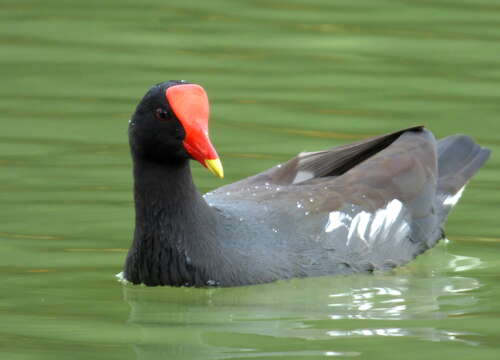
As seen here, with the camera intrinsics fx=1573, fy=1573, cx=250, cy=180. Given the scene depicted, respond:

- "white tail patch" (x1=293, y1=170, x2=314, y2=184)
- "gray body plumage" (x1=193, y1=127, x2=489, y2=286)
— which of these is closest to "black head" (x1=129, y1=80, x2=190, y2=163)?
"gray body plumage" (x1=193, y1=127, x2=489, y2=286)

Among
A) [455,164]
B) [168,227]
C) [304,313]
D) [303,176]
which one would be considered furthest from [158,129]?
[455,164]

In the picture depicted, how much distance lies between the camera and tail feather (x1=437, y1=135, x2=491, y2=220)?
972cm

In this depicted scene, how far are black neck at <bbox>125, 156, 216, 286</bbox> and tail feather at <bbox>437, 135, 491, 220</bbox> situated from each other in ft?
6.39

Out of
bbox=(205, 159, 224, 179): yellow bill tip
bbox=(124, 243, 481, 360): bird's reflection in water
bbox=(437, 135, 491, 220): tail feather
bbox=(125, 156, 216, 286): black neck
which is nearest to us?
bbox=(124, 243, 481, 360): bird's reflection in water

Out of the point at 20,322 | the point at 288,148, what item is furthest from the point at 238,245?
the point at 288,148

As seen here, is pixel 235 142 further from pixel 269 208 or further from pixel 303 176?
pixel 269 208

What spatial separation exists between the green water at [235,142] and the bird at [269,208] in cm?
12

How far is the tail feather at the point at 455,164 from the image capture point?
9719mm

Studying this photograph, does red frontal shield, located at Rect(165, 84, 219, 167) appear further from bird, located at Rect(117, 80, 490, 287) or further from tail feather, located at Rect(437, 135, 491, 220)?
tail feather, located at Rect(437, 135, 491, 220)

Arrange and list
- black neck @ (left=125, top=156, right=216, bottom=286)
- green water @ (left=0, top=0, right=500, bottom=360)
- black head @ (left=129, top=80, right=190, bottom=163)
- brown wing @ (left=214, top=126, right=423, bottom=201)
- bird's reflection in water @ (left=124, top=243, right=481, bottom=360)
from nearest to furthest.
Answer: bird's reflection in water @ (left=124, top=243, right=481, bottom=360) → green water @ (left=0, top=0, right=500, bottom=360) → black head @ (left=129, top=80, right=190, bottom=163) → black neck @ (left=125, top=156, right=216, bottom=286) → brown wing @ (left=214, top=126, right=423, bottom=201)

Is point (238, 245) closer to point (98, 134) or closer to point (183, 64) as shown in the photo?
point (98, 134)

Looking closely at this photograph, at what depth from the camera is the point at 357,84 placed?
12312 mm

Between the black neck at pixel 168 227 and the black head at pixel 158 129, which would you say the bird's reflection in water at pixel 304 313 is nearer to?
the black neck at pixel 168 227

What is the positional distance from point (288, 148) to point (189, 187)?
2519 millimetres
